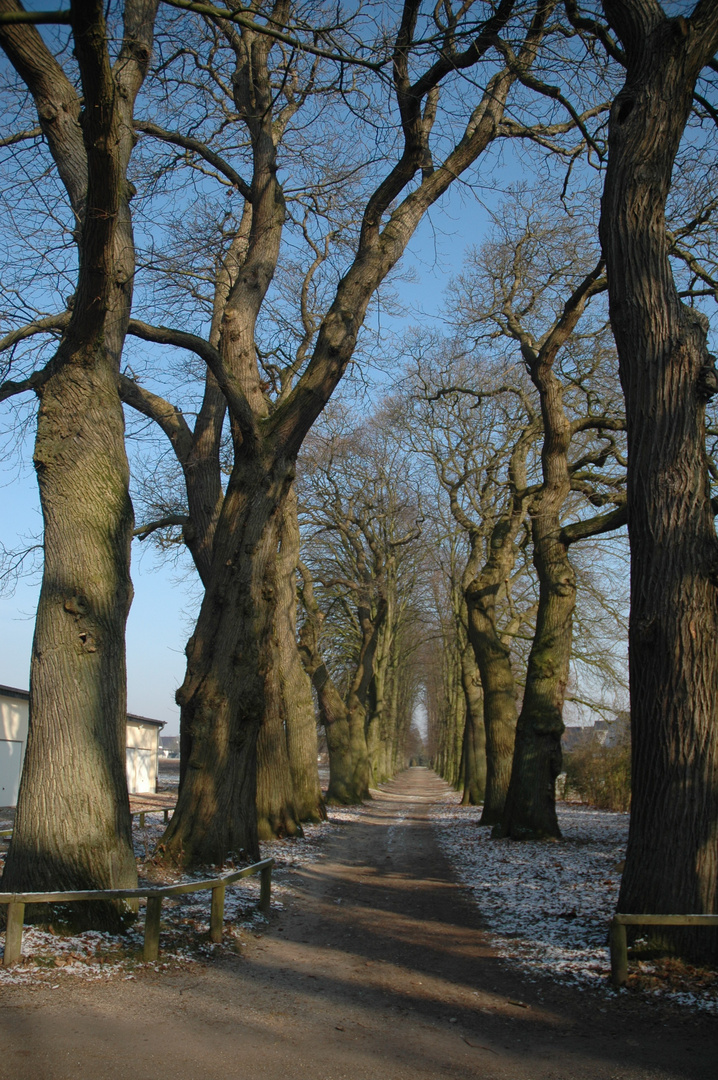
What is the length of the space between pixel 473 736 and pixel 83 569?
18.7 m

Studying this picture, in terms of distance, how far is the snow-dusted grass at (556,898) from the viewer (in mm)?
6035

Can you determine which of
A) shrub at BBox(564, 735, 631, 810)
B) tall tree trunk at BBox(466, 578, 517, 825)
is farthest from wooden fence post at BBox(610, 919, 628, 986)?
shrub at BBox(564, 735, 631, 810)

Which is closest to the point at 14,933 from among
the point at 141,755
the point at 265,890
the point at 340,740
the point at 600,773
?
the point at 265,890

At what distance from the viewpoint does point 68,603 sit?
661 centimetres

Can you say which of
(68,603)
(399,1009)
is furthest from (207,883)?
(68,603)

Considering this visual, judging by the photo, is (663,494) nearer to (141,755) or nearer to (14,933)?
(14,933)

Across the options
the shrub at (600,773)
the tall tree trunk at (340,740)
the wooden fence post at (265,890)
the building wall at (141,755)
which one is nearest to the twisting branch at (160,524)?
the wooden fence post at (265,890)

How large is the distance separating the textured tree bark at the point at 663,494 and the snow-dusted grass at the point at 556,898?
0.60 meters

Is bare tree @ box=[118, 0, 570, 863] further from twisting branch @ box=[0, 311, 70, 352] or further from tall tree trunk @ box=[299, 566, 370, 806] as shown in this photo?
tall tree trunk @ box=[299, 566, 370, 806]

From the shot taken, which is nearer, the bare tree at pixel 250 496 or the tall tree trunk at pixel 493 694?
the bare tree at pixel 250 496

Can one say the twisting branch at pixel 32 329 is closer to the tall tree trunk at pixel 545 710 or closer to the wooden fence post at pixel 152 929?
the wooden fence post at pixel 152 929

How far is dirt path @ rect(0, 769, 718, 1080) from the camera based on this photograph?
4.25 m

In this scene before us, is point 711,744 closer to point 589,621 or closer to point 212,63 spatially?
point 212,63

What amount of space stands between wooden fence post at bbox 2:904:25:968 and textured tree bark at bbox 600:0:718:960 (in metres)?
4.37
